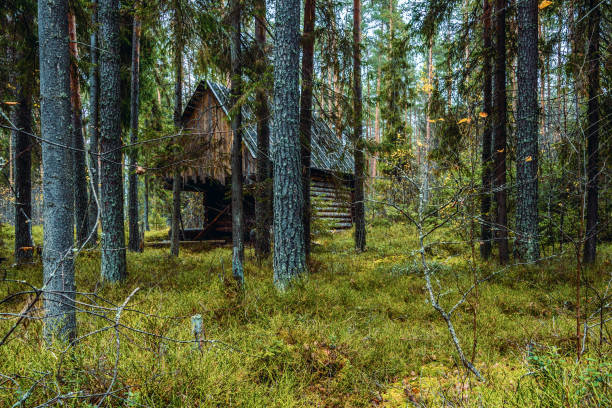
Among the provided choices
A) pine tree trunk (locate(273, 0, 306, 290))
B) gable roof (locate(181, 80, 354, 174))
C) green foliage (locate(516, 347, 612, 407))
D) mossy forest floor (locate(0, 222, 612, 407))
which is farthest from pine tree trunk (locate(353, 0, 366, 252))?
green foliage (locate(516, 347, 612, 407))

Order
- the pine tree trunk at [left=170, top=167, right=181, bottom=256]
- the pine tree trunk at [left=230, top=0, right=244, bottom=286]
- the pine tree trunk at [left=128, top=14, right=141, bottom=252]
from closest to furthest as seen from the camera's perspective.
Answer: the pine tree trunk at [left=230, top=0, right=244, bottom=286] → the pine tree trunk at [left=128, top=14, right=141, bottom=252] → the pine tree trunk at [left=170, top=167, right=181, bottom=256]

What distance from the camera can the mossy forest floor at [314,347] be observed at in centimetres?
244

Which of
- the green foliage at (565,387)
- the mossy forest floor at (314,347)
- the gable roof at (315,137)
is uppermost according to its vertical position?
the gable roof at (315,137)

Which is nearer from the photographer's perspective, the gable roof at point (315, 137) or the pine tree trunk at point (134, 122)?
the gable roof at point (315, 137)

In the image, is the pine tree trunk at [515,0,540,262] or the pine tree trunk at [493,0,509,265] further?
the pine tree trunk at [493,0,509,265]

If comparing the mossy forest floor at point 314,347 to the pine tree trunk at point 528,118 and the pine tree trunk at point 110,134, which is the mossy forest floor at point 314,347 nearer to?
the pine tree trunk at point 110,134

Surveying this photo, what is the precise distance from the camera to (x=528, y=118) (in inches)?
267

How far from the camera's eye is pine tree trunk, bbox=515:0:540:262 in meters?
6.90

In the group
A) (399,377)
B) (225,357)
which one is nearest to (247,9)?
(225,357)

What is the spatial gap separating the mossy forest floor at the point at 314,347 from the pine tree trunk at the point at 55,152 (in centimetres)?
41

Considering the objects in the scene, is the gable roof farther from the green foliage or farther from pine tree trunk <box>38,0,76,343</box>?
the green foliage

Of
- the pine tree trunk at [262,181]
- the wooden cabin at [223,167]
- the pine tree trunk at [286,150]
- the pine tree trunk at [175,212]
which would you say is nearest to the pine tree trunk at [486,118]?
the wooden cabin at [223,167]

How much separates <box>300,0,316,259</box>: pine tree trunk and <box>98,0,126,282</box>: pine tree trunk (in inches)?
150

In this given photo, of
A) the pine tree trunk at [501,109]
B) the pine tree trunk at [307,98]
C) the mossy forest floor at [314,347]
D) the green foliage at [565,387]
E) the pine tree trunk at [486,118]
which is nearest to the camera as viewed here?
the green foliage at [565,387]
